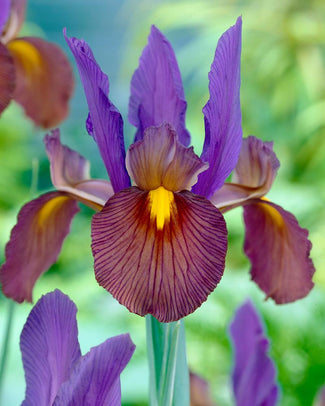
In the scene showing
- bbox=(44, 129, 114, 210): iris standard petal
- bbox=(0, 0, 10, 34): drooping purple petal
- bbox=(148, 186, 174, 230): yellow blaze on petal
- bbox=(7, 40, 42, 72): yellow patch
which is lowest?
bbox=(44, 129, 114, 210): iris standard petal

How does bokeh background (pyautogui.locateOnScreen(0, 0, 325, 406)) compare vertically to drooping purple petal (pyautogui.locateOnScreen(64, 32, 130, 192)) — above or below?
below

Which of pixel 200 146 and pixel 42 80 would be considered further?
pixel 200 146

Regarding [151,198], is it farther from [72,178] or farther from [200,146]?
[200,146]

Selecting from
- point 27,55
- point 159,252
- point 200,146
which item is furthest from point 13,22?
point 200,146

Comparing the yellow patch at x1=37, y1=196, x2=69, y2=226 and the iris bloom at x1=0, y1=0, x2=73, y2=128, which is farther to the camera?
the iris bloom at x1=0, y1=0, x2=73, y2=128

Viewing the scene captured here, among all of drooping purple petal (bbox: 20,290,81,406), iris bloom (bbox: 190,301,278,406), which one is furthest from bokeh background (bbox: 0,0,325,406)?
drooping purple petal (bbox: 20,290,81,406)

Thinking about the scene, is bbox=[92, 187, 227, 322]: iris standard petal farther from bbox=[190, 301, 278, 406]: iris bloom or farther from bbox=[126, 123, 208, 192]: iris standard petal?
bbox=[190, 301, 278, 406]: iris bloom
